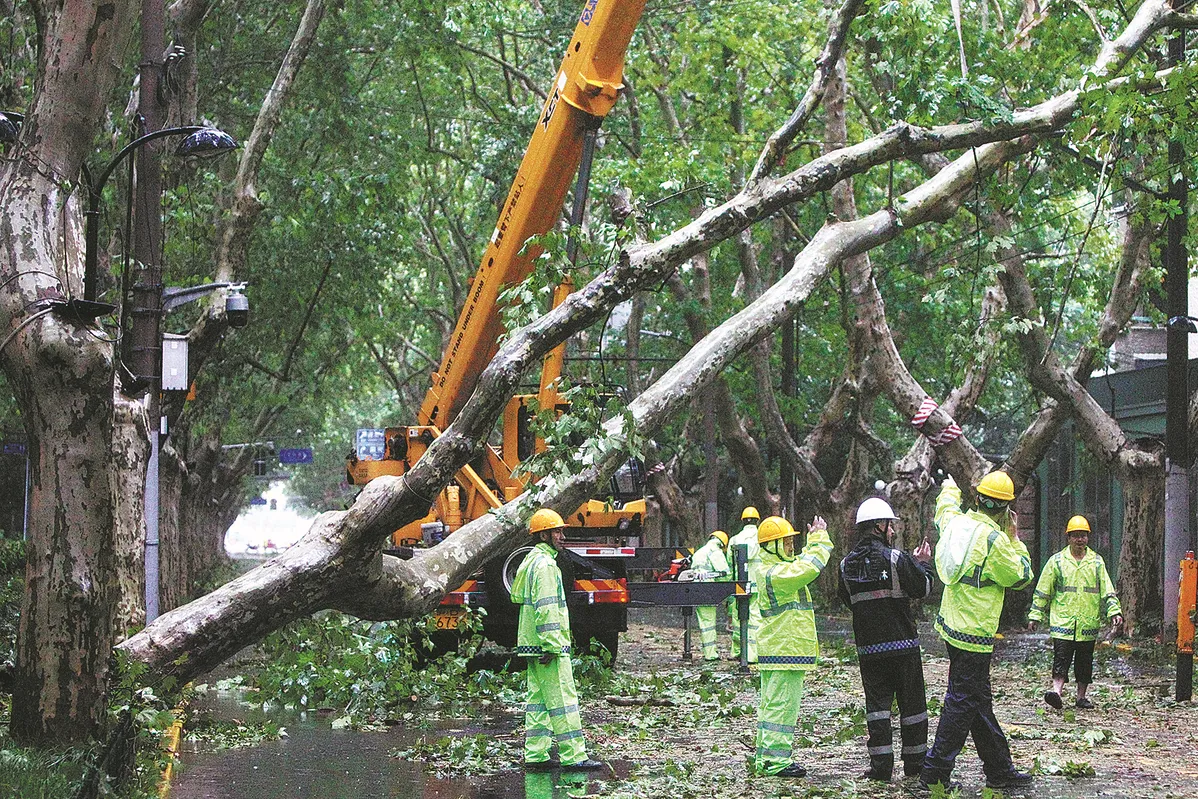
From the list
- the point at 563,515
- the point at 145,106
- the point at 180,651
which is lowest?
the point at 180,651

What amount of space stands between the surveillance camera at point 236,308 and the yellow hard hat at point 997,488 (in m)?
9.41

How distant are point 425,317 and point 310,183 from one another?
45.9 ft

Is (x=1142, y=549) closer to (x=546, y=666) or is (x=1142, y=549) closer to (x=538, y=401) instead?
(x=538, y=401)

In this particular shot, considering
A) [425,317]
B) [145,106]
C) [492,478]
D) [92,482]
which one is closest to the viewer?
[92,482]

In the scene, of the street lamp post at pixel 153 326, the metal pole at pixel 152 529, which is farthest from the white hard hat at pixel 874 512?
the metal pole at pixel 152 529

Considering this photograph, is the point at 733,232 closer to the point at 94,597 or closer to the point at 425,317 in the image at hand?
the point at 94,597

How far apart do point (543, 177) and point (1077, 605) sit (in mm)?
6435

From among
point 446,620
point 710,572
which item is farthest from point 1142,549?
point 446,620

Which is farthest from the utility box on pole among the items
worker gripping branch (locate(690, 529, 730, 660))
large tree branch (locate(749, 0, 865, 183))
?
worker gripping branch (locate(690, 529, 730, 660))

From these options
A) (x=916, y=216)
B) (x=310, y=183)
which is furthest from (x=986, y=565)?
(x=310, y=183)

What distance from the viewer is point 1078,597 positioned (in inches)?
539

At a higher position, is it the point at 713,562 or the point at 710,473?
the point at 710,473

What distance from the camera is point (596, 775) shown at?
33.0ft

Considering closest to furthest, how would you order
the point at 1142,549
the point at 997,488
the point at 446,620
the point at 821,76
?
the point at 997,488 → the point at 821,76 → the point at 446,620 → the point at 1142,549
